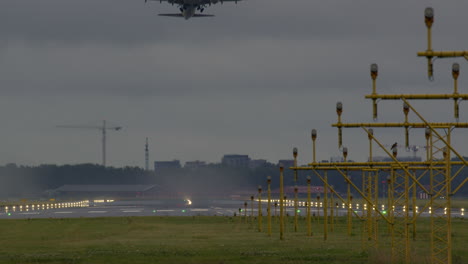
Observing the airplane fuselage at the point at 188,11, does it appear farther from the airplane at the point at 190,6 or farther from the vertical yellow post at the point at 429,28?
the vertical yellow post at the point at 429,28

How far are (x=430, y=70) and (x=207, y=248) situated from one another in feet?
144

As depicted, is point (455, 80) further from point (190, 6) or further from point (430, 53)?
point (190, 6)

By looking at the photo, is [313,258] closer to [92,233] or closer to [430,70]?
[430,70]

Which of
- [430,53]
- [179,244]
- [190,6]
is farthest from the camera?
[190,6]

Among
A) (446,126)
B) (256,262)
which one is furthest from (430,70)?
(256,262)

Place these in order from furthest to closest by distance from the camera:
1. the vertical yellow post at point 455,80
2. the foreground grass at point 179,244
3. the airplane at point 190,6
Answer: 1. the airplane at point 190,6
2. the foreground grass at point 179,244
3. the vertical yellow post at point 455,80

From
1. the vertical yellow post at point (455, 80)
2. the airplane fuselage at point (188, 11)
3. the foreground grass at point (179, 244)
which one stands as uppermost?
the airplane fuselage at point (188, 11)

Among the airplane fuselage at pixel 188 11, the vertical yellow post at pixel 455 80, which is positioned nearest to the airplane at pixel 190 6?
the airplane fuselage at pixel 188 11

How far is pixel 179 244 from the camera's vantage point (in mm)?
84125

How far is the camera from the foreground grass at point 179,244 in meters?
66.3

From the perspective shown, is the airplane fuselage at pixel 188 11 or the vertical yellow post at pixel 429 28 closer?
the vertical yellow post at pixel 429 28

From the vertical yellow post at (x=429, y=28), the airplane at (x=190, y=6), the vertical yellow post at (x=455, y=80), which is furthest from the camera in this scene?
the airplane at (x=190, y=6)

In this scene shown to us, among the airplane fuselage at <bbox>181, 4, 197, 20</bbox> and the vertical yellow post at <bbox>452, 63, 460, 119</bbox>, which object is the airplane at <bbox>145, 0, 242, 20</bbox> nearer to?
the airplane fuselage at <bbox>181, 4, 197, 20</bbox>

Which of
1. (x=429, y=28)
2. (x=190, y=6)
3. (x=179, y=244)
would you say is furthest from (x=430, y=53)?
(x=190, y=6)
